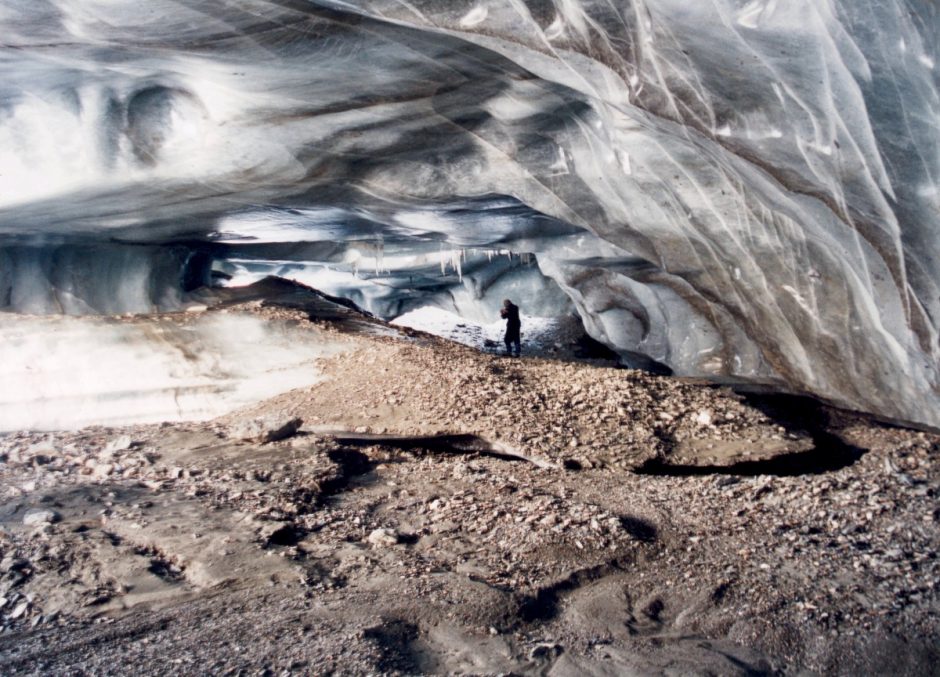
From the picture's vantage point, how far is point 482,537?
10.9 feet

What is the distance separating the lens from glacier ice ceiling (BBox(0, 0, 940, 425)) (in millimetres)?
3242

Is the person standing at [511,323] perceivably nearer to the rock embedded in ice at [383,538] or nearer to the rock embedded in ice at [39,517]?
the rock embedded in ice at [383,538]

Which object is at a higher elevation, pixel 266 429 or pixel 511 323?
pixel 266 429

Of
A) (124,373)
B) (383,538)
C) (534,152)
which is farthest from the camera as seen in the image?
(124,373)

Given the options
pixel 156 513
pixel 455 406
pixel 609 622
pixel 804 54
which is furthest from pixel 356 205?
pixel 609 622

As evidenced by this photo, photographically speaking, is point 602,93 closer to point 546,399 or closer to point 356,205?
point 546,399

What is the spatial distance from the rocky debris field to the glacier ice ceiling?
104 cm

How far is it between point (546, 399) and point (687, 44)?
2.53 metres

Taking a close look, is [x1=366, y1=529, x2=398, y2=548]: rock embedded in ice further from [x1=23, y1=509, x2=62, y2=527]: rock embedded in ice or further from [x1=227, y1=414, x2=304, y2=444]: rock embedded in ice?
[x1=227, y1=414, x2=304, y2=444]: rock embedded in ice

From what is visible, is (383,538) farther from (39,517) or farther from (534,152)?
(534,152)

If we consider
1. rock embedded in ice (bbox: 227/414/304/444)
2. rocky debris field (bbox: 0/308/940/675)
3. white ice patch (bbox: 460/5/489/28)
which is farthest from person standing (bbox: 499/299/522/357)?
white ice patch (bbox: 460/5/489/28)

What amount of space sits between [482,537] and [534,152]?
3581 mm

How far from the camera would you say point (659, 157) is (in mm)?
4852

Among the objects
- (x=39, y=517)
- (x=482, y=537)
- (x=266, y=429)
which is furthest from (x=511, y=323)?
(x=39, y=517)
